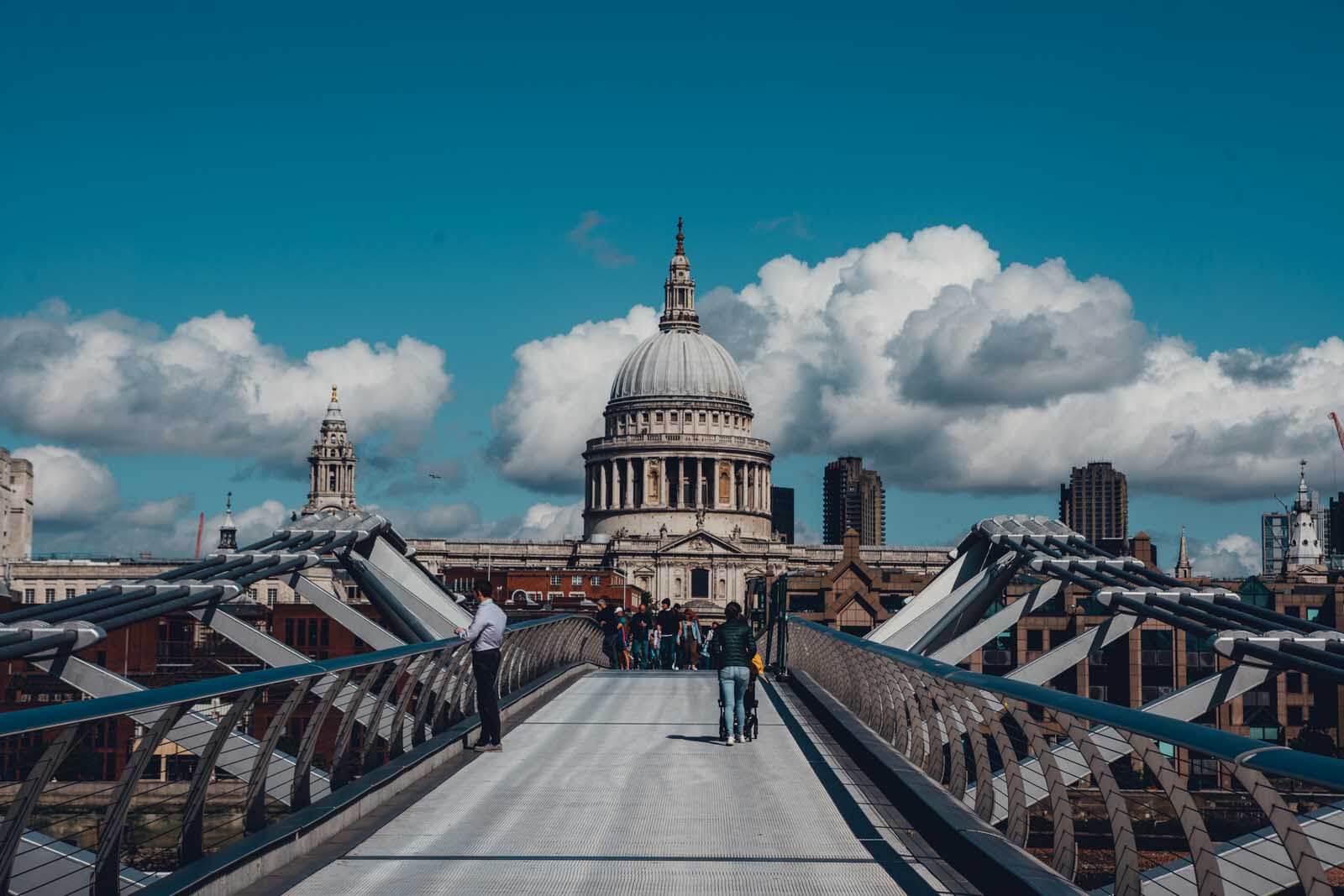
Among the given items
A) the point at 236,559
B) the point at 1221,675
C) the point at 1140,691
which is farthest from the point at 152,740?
the point at 1140,691

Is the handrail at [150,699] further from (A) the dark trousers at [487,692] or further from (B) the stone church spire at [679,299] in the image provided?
(B) the stone church spire at [679,299]

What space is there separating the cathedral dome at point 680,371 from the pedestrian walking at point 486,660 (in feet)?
514

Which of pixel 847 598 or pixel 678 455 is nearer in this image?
pixel 847 598

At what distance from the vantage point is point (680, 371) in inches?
6949

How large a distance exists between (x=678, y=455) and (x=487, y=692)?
152213mm


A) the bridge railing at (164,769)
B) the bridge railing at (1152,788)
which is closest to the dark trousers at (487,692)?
the bridge railing at (164,769)

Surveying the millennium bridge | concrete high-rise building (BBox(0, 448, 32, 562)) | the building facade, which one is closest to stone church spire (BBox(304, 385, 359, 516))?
concrete high-rise building (BBox(0, 448, 32, 562))

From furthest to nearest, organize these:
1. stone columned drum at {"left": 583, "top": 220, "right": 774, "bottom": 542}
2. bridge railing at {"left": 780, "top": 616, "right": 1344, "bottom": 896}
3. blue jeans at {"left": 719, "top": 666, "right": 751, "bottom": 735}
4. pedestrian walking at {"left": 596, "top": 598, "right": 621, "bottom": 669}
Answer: stone columned drum at {"left": 583, "top": 220, "right": 774, "bottom": 542}
pedestrian walking at {"left": 596, "top": 598, "right": 621, "bottom": 669}
blue jeans at {"left": 719, "top": 666, "right": 751, "bottom": 735}
bridge railing at {"left": 780, "top": 616, "right": 1344, "bottom": 896}

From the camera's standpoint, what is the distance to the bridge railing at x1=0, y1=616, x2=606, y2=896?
273 inches

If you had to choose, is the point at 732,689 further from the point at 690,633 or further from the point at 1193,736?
the point at 690,633

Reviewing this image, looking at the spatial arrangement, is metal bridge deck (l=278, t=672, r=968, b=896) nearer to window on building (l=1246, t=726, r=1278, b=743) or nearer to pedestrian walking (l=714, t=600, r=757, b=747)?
pedestrian walking (l=714, t=600, r=757, b=747)

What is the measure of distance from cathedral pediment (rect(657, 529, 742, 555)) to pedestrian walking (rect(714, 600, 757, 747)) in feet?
454

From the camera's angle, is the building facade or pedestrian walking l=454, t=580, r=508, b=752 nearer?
pedestrian walking l=454, t=580, r=508, b=752

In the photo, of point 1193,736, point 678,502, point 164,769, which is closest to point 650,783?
point 164,769
